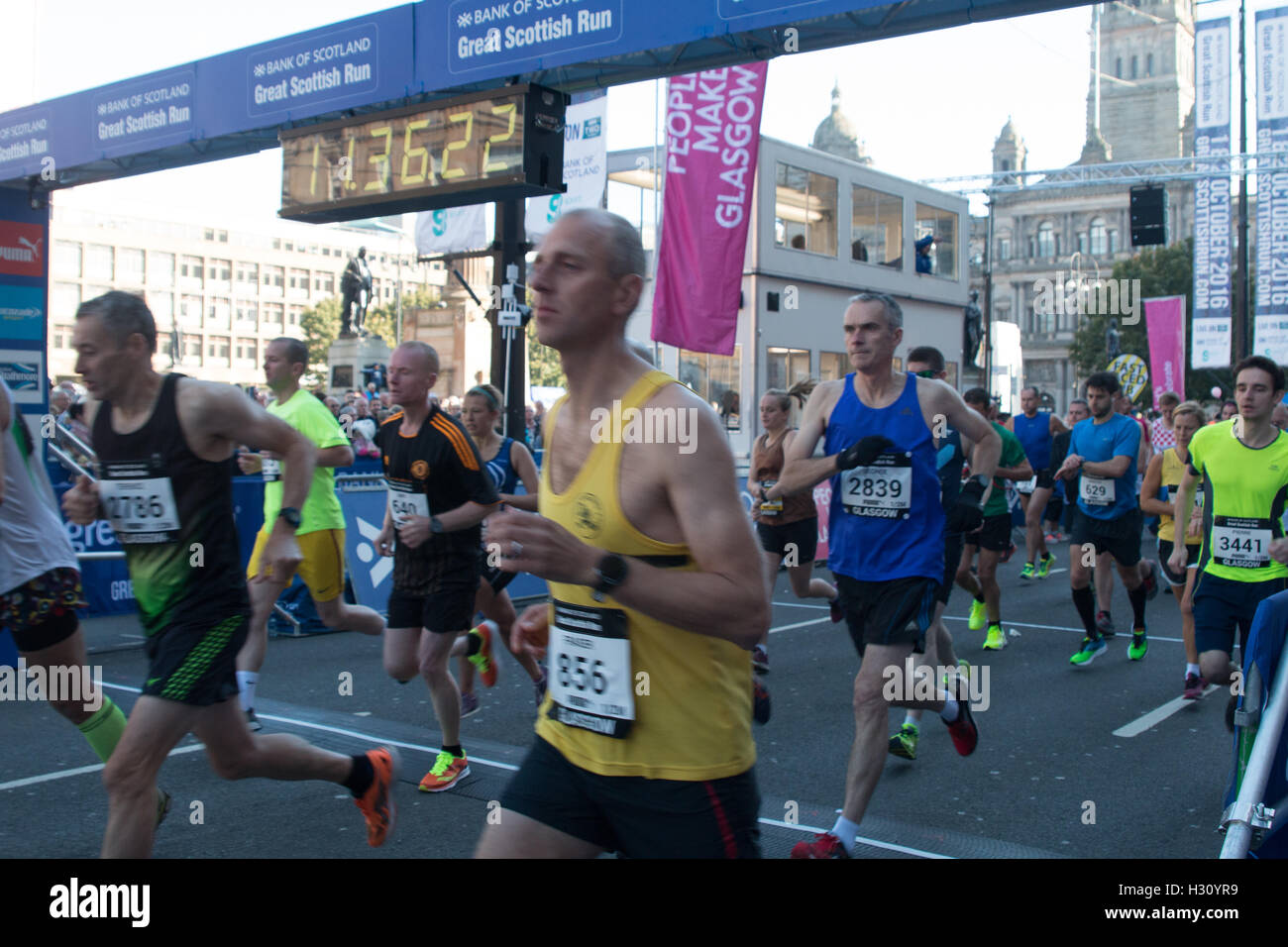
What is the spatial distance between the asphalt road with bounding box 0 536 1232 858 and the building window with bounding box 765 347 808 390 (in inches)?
808

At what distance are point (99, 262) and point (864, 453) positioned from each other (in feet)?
311

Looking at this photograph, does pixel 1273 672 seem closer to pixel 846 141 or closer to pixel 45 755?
pixel 45 755

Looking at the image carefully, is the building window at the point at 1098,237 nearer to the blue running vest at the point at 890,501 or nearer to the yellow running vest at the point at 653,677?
the blue running vest at the point at 890,501

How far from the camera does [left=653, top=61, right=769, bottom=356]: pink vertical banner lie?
1080 centimetres

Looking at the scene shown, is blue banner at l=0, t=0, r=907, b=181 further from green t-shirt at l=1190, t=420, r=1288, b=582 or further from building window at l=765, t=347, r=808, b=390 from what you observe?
building window at l=765, t=347, r=808, b=390

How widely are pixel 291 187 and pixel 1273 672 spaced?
951cm

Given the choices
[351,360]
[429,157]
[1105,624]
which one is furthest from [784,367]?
[1105,624]

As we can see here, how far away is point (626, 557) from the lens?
2.10 m

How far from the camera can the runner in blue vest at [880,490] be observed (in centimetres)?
447

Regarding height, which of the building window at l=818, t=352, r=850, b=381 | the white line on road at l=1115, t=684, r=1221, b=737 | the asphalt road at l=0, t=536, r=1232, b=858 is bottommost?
the white line on road at l=1115, t=684, r=1221, b=737

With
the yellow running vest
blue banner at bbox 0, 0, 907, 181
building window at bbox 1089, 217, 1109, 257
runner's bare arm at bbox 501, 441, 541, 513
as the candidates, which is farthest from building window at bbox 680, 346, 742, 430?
building window at bbox 1089, 217, 1109, 257

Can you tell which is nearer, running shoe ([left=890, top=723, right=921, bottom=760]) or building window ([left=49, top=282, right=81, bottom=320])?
running shoe ([left=890, top=723, right=921, bottom=760])

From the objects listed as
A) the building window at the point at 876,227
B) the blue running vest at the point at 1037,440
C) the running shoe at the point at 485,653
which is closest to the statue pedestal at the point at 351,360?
the building window at the point at 876,227
